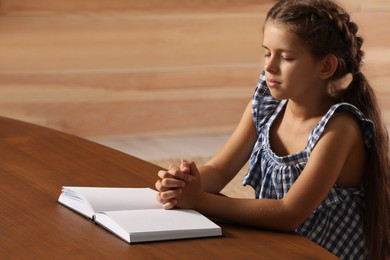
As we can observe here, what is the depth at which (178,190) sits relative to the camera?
5.89 ft

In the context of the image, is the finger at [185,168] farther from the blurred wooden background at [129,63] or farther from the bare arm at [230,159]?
the blurred wooden background at [129,63]

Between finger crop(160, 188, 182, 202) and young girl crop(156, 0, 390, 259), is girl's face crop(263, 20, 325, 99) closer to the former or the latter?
young girl crop(156, 0, 390, 259)

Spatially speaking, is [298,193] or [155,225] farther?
→ [298,193]

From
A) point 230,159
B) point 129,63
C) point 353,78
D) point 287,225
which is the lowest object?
point 287,225

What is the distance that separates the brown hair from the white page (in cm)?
51

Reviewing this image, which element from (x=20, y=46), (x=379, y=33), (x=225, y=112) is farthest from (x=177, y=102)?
(x=379, y=33)

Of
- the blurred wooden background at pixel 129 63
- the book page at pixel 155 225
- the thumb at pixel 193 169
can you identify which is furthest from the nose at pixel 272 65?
the blurred wooden background at pixel 129 63

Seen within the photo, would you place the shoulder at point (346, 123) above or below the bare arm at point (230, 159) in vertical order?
above

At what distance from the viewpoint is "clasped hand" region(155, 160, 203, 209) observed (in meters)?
1.80

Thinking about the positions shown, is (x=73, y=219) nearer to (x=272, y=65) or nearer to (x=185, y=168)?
(x=185, y=168)

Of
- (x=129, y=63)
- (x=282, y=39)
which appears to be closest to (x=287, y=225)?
(x=282, y=39)

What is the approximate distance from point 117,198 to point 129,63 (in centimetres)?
322

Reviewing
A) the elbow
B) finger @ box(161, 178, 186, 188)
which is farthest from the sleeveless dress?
finger @ box(161, 178, 186, 188)

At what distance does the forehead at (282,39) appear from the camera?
78.7 inches
